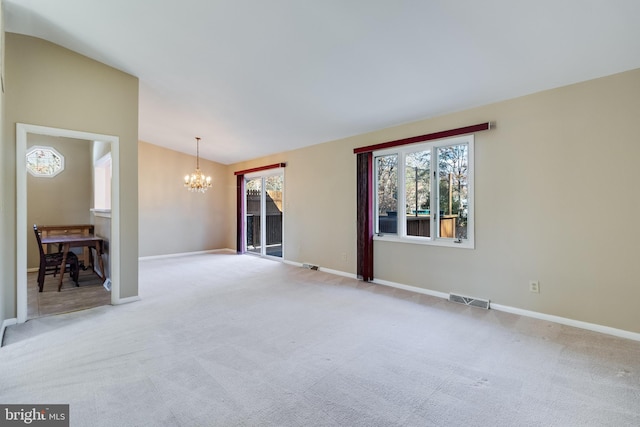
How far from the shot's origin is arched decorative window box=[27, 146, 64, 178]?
6.13m

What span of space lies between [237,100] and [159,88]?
107 centimetres

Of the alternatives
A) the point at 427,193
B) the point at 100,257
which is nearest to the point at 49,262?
the point at 100,257

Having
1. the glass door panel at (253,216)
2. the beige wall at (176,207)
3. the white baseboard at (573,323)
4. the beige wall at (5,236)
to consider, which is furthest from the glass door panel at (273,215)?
the white baseboard at (573,323)

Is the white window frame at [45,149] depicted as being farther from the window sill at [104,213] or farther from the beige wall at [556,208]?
the beige wall at [556,208]

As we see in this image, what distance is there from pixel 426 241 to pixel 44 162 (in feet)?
25.5

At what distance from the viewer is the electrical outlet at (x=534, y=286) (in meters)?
Answer: 3.25

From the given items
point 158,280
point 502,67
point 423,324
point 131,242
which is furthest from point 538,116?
point 158,280

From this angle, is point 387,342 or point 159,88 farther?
point 159,88

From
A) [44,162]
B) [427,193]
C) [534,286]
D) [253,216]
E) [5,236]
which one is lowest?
[534,286]

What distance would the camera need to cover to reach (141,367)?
7.41ft

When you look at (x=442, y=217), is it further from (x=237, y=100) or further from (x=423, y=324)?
(x=237, y=100)

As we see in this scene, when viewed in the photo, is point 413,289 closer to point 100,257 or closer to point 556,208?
point 556,208

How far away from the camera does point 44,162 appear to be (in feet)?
20.6

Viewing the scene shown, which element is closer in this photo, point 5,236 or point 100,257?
point 5,236
